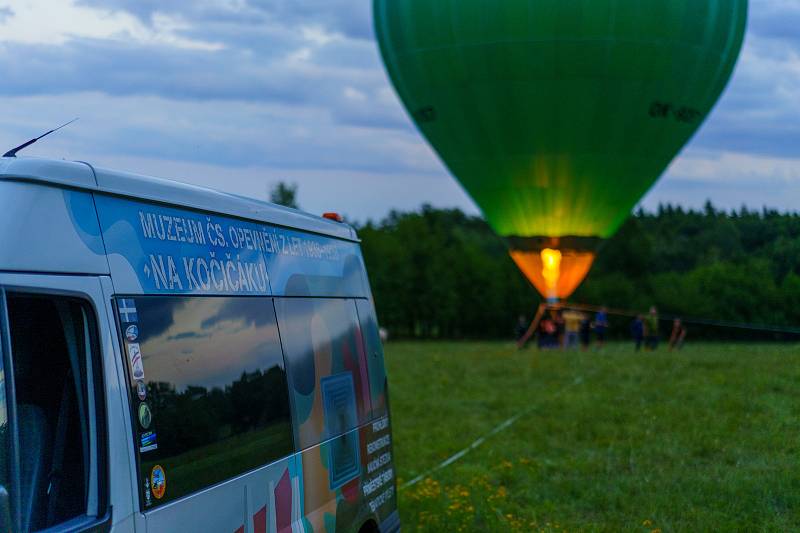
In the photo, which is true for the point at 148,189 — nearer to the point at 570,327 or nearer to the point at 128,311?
the point at 128,311

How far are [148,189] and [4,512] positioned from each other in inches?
70.5

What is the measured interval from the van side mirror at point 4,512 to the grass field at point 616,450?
7196 millimetres

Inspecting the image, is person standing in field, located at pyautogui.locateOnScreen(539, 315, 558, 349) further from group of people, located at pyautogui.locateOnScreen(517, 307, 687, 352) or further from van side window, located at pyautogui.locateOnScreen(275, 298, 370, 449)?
van side window, located at pyautogui.locateOnScreen(275, 298, 370, 449)

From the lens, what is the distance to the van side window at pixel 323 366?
21.6 ft

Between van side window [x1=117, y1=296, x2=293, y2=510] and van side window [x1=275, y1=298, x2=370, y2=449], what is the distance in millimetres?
179

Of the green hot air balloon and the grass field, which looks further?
the green hot air balloon

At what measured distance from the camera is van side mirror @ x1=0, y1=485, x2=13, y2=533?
3.82 m

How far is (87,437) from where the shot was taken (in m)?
4.53

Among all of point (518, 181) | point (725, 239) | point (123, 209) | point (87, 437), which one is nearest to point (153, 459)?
point (87, 437)

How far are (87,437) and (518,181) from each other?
25.6m

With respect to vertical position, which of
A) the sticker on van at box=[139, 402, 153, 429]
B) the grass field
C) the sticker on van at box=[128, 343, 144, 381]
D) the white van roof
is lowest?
the grass field

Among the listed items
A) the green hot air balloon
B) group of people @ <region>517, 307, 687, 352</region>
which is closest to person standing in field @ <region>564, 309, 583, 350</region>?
group of people @ <region>517, 307, 687, 352</region>

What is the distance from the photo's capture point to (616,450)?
561 inches

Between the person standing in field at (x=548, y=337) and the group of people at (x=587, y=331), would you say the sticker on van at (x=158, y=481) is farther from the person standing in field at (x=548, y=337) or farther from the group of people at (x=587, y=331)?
the person standing in field at (x=548, y=337)
